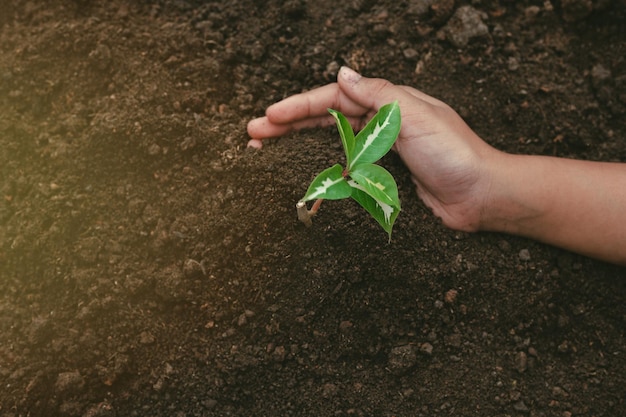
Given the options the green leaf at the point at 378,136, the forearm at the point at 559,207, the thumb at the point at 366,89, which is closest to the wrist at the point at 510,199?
the forearm at the point at 559,207

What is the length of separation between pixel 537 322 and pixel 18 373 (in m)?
1.30

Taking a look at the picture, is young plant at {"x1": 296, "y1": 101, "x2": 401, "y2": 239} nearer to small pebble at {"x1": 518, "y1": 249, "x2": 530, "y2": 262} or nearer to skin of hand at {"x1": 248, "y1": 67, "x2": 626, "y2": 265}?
skin of hand at {"x1": 248, "y1": 67, "x2": 626, "y2": 265}

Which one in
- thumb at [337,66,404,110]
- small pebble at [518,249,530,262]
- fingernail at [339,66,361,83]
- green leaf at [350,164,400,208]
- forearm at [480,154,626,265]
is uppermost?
green leaf at [350,164,400,208]

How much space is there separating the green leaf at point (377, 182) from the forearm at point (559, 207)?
528mm

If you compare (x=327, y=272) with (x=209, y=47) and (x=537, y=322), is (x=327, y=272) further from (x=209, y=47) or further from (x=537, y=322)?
(x=209, y=47)

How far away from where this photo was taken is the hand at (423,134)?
5.04ft

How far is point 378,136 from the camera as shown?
123cm

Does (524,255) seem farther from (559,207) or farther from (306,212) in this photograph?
(306,212)

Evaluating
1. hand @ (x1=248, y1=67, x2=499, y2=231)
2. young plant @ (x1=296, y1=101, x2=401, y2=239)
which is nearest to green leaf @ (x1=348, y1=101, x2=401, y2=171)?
young plant @ (x1=296, y1=101, x2=401, y2=239)

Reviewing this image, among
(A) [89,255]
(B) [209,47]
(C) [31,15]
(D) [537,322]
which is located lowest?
(D) [537,322]

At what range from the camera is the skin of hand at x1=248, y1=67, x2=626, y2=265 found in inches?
61.8

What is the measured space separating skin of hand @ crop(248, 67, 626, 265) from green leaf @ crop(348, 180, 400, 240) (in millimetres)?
366

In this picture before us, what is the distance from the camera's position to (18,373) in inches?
54.8

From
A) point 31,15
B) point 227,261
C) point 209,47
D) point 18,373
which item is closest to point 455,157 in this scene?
point 227,261
